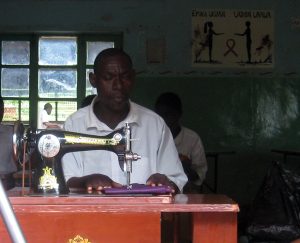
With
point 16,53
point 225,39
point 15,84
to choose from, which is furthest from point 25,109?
point 225,39

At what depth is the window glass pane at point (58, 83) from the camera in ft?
23.1

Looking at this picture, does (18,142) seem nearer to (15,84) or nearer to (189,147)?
(189,147)

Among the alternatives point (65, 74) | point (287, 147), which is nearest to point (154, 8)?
point (65, 74)

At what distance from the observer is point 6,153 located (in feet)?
15.3

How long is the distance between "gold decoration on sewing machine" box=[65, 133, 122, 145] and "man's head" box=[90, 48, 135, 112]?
0.82 feet

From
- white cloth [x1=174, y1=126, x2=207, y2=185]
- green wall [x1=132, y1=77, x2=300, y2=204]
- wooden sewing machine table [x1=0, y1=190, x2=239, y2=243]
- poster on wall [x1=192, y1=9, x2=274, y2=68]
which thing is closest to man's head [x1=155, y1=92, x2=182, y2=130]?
white cloth [x1=174, y1=126, x2=207, y2=185]

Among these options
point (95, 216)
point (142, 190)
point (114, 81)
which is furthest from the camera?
point (114, 81)

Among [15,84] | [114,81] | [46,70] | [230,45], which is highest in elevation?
[230,45]

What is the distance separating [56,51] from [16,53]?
1.39ft

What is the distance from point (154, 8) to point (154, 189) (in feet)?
15.3

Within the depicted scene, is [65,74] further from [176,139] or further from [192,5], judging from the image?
[176,139]

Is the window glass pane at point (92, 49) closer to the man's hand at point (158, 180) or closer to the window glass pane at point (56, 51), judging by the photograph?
the window glass pane at point (56, 51)

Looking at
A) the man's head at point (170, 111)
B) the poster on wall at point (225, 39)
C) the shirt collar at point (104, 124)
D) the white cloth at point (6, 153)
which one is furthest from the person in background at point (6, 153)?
the poster on wall at point (225, 39)

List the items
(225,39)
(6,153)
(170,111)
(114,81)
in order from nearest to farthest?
1. (114,81)
2. (6,153)
3. (170,111)
4. (225,39)
